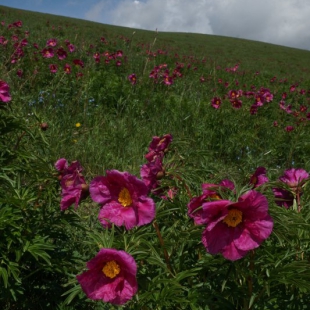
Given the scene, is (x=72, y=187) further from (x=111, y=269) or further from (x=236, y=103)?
(x=236, y=103)

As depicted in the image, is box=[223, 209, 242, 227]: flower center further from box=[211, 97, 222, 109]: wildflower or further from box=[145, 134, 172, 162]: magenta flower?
box=[211, 97, 222, 109]: wildflower

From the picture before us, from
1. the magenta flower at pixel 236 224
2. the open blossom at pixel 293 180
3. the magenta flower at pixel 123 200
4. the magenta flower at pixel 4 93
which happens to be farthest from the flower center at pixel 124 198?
the magenta flower at pixel 4 93

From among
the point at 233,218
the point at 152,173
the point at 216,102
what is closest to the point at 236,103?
the point at 216,102

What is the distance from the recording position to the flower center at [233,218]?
117 centimetres

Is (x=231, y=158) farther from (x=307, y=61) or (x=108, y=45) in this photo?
(x=307, y=61)

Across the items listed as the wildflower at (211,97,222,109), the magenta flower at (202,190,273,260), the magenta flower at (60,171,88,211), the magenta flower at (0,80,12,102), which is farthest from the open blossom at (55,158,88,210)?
the wildflower at (211,97,222,109)

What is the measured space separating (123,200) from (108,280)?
0.24m

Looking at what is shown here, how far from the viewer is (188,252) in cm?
149

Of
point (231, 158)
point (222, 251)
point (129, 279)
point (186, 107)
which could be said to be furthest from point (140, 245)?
point (186, 107)

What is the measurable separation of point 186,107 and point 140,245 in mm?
4408

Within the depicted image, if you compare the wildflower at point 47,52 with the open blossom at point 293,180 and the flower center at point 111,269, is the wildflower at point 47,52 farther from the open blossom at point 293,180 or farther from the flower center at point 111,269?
the flower center at point 111,269

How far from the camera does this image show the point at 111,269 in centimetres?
124

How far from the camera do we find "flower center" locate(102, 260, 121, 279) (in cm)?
123

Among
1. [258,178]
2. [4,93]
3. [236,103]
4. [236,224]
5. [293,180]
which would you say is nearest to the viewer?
[236,224]
